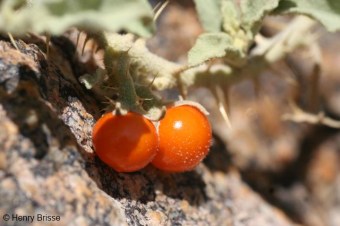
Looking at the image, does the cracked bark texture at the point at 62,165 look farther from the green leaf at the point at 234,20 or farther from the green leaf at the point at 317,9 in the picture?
the green leaf at the point at 317,9

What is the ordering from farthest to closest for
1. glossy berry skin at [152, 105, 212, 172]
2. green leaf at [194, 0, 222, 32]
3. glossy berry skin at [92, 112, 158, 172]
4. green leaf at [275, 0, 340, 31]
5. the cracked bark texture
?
green leaf at [194, 0, 222, 32] < green leaf at [275, 0, 340, 31] < glossy berry skin at [152, 105, 212, 172] < glossy berry skin at [92, 112, 158, 172] < the cracked bark texture

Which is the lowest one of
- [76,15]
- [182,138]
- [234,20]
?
[182,138]

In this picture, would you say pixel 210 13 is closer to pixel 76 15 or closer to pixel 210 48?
pixel 210 48

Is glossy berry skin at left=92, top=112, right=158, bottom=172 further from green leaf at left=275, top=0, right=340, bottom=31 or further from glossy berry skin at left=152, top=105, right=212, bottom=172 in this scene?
green leaf at left=275, top=0, right=340, bottom=31

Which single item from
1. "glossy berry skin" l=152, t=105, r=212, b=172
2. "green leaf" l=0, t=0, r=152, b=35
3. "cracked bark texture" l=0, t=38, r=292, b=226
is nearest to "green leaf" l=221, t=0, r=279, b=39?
"glossy berry skin" l=152, t=105, r=212, b=172

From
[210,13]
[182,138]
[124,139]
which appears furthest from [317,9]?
[124,139]
